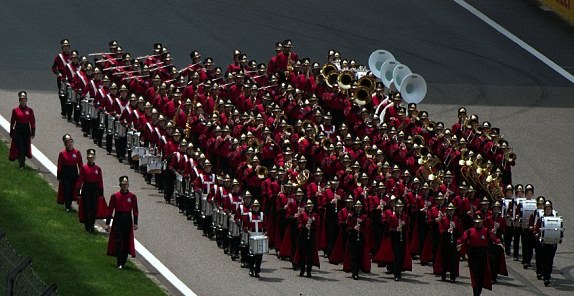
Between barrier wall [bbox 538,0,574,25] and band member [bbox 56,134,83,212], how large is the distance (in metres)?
21.9

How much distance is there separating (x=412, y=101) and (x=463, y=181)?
4886 millimetres

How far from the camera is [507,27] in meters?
56.1

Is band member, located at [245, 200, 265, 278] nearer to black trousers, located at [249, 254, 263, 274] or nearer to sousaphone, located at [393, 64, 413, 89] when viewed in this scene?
black trousers, located at [249, 254, 263, 274]

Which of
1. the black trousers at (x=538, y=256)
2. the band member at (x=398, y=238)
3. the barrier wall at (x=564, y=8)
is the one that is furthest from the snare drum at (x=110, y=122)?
the barrier wall at (x=564, y=8)

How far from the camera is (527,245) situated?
125 feet

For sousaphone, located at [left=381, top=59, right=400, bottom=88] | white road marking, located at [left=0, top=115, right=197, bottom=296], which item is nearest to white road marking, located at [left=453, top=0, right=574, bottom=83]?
sousaphone, located at [left=381, top=59, right=400, bottom=88]

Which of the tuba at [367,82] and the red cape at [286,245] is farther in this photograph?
the tuba at [367,82]

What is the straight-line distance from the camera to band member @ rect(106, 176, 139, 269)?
35.5 meters

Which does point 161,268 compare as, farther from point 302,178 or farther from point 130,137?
point 130,137

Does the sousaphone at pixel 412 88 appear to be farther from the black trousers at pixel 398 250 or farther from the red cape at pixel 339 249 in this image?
the black trousers at pixel 398 250

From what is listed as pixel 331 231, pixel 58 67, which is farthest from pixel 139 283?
pixel 58 67

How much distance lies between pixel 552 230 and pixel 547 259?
0.63 meters

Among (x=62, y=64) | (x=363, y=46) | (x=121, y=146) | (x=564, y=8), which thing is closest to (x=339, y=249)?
(x=121, y=146)

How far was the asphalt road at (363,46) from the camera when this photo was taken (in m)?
45.2
